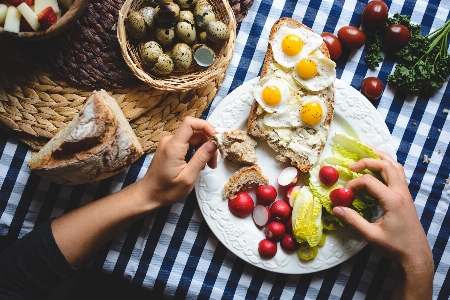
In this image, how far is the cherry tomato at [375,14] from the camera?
7.93 feet

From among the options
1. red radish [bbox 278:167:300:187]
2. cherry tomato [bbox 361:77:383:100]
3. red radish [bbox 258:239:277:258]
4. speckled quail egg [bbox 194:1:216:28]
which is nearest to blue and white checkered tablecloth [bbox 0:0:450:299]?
cherry tomato [bbox 361:77:383:100]

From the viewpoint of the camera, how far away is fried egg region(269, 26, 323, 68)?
2.30 meters

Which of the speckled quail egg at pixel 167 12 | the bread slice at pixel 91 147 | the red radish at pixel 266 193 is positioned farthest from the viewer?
the red radish at pixel 266 193

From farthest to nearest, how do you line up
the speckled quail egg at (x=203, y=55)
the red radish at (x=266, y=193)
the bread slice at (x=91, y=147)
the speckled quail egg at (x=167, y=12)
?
the red radish at (x=266, y=193) → the speckled quail egg at (x=203, y=55) → the speckled quail egg at (x=167, y=12) → the bread slice at (x=91, y=147)

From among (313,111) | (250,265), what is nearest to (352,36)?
(313,111)

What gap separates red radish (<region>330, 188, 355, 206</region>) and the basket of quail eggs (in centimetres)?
87

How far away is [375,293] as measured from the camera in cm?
251

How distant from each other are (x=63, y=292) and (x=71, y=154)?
4.44 ft

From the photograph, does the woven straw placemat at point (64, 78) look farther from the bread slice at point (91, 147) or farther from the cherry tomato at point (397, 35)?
Result: the cherry tomato at point (397, 35)

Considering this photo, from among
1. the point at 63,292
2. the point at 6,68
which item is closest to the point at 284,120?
the point at 6,68

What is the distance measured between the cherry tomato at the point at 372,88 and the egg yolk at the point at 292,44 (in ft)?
1.49

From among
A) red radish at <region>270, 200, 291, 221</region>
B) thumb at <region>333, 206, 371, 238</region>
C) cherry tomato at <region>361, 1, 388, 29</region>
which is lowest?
red radish at <region>270, 200, 291, 221</region>

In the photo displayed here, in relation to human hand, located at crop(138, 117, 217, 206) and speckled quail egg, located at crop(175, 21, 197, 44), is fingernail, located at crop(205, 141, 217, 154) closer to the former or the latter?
human hand, located at crop(138, 117, 217, 206)

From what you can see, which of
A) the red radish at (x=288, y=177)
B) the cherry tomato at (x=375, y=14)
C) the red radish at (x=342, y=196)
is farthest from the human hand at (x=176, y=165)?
the cherry tomato at (x=375, y=14)
